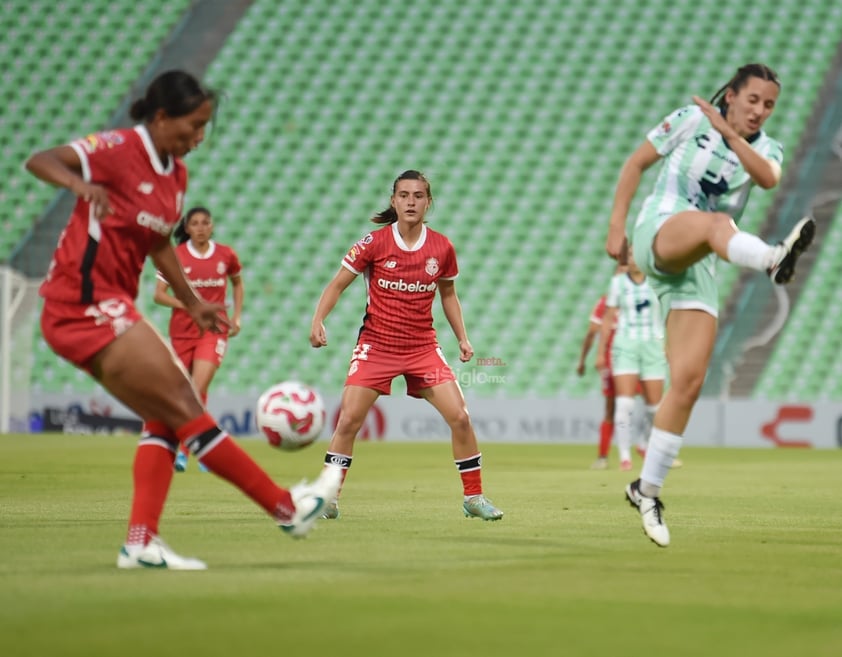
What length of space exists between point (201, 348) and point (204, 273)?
0.63 meters

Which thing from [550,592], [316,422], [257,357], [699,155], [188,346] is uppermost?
[699,155]

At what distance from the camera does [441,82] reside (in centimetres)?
2198

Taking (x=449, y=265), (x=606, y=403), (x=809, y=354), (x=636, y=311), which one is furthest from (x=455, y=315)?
(x=809, y=354)

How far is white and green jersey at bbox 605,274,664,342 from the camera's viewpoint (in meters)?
12.5

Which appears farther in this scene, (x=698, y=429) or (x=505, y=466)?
(x=698, y=429)

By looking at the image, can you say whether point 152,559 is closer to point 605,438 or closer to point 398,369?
point 398,369

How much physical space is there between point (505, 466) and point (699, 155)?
23.9ft

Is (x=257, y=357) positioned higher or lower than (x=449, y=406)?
lower

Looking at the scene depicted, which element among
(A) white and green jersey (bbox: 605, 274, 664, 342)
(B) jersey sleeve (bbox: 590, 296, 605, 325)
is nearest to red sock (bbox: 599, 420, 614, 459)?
(A) white and green jersey (bbox: 605, 274, 664, 342)

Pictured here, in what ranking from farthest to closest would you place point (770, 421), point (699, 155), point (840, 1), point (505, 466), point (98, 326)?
point (840, 1)
point (770, 421)
point (505, 466)
point (699, 155)
point (98, 326)

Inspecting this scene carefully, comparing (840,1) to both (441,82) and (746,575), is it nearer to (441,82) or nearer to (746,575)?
(441,82)

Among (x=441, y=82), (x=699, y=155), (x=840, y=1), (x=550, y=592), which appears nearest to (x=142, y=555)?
(x=550, y=592)

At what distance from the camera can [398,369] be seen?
7078mm

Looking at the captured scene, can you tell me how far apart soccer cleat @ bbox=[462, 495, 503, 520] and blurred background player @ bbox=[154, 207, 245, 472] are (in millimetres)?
4408
